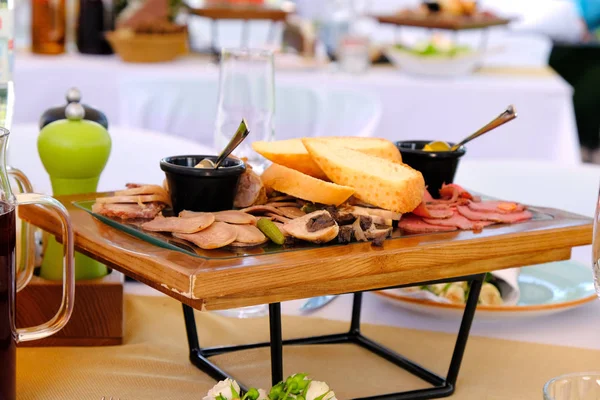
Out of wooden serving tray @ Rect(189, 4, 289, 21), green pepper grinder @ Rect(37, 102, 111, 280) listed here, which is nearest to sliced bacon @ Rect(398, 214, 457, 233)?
green pepper grinder @ Rect(37, 102, 111, 280)

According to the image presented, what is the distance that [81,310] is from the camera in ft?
3.10

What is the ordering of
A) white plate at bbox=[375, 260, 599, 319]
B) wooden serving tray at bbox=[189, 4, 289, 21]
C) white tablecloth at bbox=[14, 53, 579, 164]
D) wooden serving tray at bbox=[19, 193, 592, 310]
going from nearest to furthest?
wooden serving tray at bbox=[19, 193, 592, 310] < white plate at bbox=[375, 260, 599, 319] < white tablecloth at bbox=[14, 53, 579, 164] < wooden serving tray at bbox=[189, 4, 289, 21]

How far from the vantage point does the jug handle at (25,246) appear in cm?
88

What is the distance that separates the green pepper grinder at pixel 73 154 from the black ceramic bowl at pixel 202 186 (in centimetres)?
14

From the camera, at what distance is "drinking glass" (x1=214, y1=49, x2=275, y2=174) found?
1.15 meters

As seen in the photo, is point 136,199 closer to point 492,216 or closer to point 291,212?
point 291,212

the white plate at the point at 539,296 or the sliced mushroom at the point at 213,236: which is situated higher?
the sliced mushroom at the point at 213,236

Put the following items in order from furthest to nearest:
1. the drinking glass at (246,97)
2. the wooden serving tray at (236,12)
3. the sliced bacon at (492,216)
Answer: the wooden serving tray at (236,12) → the drinking glass at (246,97) → the sliced bacon at (492,216)

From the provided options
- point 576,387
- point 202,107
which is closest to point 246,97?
point 576,387

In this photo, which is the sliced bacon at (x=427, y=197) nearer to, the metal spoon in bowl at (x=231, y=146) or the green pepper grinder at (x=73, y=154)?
the metal spoon in bowl at (x=231, y=146)

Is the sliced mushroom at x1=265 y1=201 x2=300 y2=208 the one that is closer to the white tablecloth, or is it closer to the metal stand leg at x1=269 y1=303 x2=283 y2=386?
the metal stand leg at x1=269 y1=303 x2=283 y2=386

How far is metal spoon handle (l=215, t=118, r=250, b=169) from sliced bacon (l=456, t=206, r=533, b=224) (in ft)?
0.80

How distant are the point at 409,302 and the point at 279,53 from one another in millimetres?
2393

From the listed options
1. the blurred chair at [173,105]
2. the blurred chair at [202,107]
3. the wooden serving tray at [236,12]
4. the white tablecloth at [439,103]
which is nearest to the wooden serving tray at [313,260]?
the blurred chair at [202,107]
